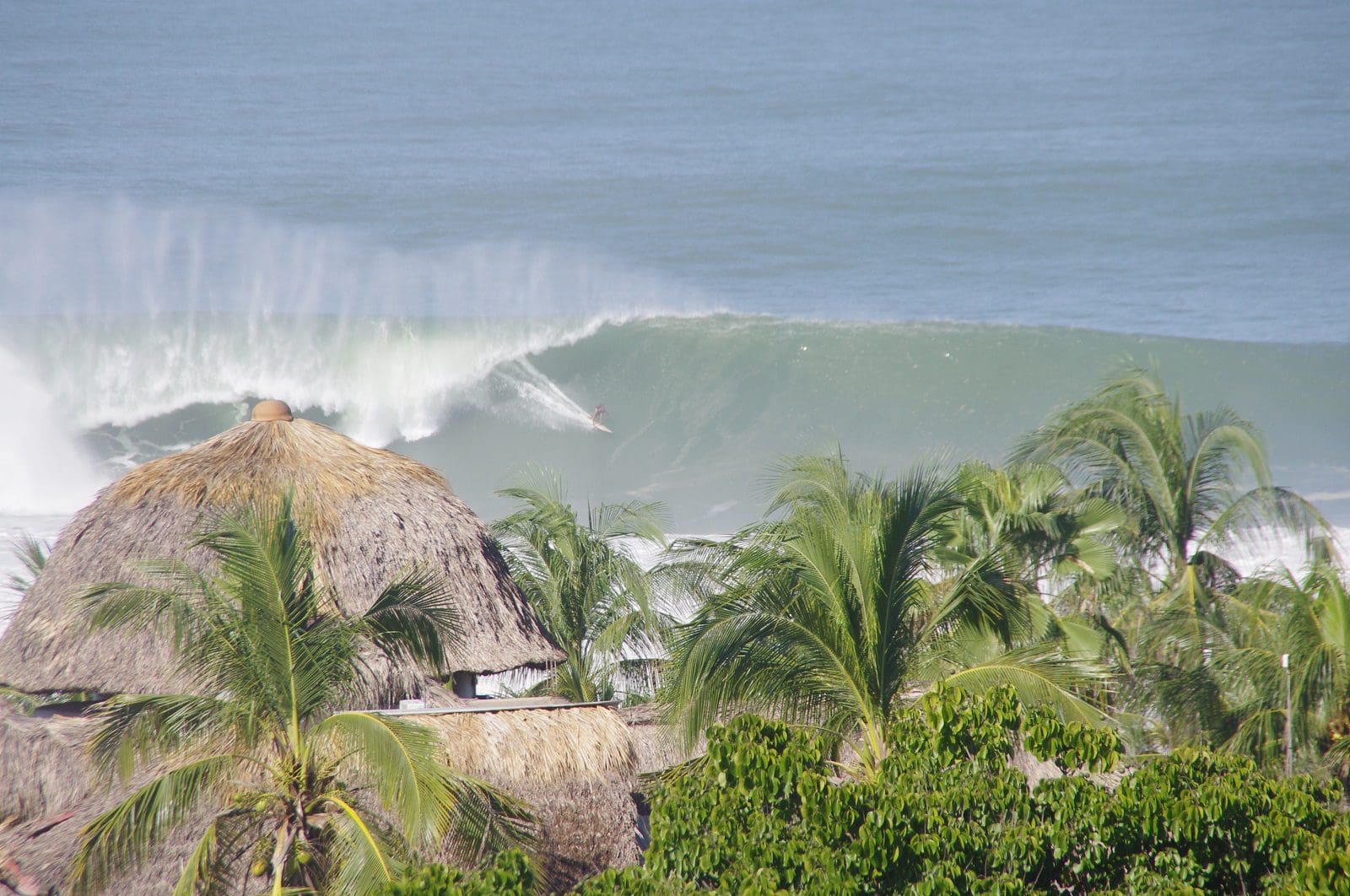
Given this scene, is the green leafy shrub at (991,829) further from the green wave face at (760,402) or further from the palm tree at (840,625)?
the green wave face at (760,402)

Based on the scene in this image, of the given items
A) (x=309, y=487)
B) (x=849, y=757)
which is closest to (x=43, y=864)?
(x=309, y=487)

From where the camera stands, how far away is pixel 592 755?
28.8 feet

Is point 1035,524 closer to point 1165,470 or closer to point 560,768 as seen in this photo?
point 1165,470

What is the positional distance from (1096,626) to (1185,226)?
149 feet

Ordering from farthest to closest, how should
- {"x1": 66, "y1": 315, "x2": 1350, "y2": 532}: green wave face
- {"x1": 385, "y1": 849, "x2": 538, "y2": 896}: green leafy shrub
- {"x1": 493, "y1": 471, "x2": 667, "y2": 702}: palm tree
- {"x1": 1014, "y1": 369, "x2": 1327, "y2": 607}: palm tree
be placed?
{"x1": 66, "y1": 315, "x2": 1350, "y2": 532}: green wave face → {"x1": 1014, "y1": 369, "x2": 1327, "y2": 607}: palm tree → {"x1": 493, "y1": 471, "x2": 667, "y2": 702}: palm tree → {"x1": 385, "y1": 849, "x2": 538, "y2": 896}: green leafy shrub

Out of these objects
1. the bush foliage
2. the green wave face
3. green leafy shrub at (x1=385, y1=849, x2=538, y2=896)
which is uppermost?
the green wave face

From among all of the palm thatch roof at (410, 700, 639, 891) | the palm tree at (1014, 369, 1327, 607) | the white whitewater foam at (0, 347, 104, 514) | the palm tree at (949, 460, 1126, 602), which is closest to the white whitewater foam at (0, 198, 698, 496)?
the white whitewater foam at (0, 347, 104, 514)

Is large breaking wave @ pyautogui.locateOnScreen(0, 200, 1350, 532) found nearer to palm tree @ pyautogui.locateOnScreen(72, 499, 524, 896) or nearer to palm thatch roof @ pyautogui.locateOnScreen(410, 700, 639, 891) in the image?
palm thatch roof @ pyautogui.locateOnScreen(410, 700, 639, 891)

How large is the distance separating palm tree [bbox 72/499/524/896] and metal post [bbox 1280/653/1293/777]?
19.6ft

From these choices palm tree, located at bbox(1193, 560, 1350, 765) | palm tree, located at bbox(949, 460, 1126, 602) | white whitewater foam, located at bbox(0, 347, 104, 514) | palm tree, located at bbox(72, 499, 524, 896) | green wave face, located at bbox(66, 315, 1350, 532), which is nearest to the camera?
palm tree, located at bbox(72, 499, 524, 896)

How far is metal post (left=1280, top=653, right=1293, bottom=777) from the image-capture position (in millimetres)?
10305

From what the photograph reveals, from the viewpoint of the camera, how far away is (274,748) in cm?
764

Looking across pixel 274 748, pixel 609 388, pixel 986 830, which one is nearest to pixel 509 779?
pixel 274 748

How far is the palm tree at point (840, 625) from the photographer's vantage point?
829 centimetres
